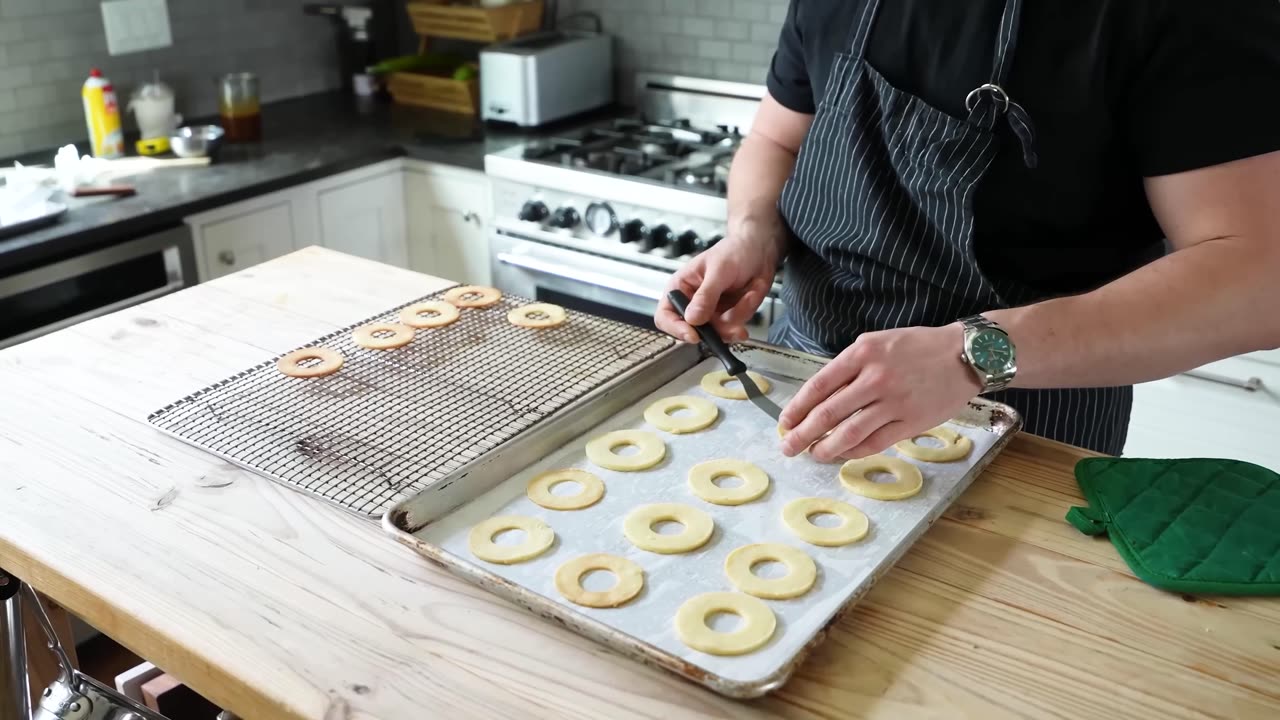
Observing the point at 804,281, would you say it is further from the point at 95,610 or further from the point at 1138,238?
the point at 95,610

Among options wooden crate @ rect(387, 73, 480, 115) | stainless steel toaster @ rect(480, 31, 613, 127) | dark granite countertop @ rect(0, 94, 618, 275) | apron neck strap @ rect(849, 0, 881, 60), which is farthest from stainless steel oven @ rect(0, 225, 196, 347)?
apron neck strap @ rect(849, 0, 881, 60)

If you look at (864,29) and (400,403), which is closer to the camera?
(400,403)

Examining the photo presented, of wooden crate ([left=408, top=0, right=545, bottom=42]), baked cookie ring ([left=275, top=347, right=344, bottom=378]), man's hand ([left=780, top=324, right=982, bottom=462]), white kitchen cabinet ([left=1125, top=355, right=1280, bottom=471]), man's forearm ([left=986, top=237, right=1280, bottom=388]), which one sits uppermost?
wooden crate ([left=408, top=0, right=545, bottom=42])

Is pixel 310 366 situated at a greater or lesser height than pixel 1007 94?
lesser

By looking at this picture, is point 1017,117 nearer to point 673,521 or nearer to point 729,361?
point 729,361

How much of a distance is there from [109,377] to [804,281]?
0.87 meters

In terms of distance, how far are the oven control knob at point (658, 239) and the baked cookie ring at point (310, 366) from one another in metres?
1.11

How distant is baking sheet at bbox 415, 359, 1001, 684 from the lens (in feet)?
2.89

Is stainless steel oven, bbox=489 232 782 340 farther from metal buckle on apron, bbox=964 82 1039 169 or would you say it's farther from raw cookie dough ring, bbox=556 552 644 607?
raw cookie dough ring, bbox=556 552 644 607

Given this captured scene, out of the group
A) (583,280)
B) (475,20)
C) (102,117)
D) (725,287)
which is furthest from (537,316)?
(475,20)

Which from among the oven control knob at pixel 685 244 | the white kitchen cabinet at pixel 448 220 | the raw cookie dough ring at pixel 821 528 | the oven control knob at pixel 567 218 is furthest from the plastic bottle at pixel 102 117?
the raw cookie dough ring at pixel 821 528

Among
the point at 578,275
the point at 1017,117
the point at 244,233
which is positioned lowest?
the point at 578,275

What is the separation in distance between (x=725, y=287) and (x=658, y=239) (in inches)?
40.3

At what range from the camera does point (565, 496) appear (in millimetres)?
1061
